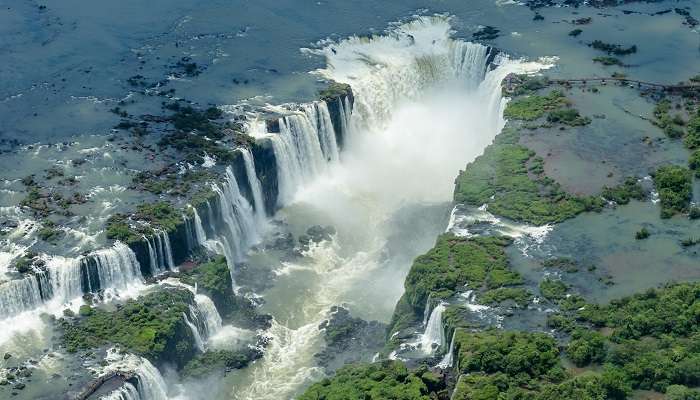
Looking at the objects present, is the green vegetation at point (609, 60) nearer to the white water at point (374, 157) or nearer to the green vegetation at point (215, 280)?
the white water at point (374, 157)

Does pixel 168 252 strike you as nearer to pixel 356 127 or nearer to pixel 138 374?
pixel 138 374

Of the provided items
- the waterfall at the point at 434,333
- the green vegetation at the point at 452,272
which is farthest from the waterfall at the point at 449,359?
the green vegetation at the point at 452,272

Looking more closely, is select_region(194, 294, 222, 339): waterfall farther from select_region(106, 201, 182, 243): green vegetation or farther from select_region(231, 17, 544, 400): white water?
select_region(106, 201, 182, 243): green vegetation

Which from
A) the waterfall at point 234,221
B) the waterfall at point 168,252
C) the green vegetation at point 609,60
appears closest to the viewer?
the waterfall at point 168,252

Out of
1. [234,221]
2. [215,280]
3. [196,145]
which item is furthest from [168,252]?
[196,145]

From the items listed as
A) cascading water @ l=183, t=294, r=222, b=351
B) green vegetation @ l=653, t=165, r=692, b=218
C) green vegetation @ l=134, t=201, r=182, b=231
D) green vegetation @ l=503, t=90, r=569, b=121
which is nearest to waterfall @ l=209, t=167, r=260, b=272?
green vegetation @ l=134, t=201, r=182, b=231

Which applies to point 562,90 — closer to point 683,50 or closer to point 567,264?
point 683,50
